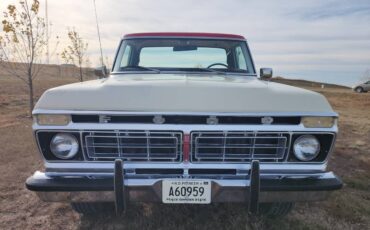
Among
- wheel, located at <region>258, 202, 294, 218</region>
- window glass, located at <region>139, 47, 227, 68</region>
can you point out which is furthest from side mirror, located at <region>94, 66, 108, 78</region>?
wheel, located at <region>258, 202, 294, 218</region>

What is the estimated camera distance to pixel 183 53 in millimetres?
4742

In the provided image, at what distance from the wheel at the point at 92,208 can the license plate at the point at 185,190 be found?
111 cm

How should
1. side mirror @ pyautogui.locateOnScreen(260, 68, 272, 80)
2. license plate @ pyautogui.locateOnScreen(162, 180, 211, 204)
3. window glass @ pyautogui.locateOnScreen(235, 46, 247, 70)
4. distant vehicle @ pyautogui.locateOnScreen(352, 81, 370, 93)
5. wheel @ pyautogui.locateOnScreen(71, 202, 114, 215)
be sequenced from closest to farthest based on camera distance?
license plate @ pyautogui.locateOnScreen(162, 180, 211, 204), wheel @ pyautogui.locateOnScreen(71, 202, 114, 215), window glass @ pyautogui.locateOnScreen(235, 46, 247, 70), side mirror @ pyautogui.locateOnScreen(260, 68, 272, 80), distant vehicle @ pyautogui.locateOnScreen(352, 81, 370, 93)

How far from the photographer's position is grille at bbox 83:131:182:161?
2887 mm

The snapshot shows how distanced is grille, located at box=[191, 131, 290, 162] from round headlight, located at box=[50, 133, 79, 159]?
0.93 meters

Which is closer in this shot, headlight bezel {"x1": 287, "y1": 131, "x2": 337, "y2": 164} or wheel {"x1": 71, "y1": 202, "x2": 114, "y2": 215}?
headlight bezel {"x1": 287, "y1": 131, "x2": 337, "y2": 164}

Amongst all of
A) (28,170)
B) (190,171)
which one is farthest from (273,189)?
(28,170)

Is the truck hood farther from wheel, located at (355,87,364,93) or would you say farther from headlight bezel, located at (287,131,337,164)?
wheel, located at (355,87,364,93)

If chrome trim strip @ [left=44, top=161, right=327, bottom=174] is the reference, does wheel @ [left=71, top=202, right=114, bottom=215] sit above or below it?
below

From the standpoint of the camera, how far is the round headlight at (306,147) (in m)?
3.02

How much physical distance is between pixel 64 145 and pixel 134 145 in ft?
1.82

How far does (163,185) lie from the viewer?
2.83 metres

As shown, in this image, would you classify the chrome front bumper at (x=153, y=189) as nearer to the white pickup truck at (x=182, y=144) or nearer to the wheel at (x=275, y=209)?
the white pickup truck at (x=182, y=144)

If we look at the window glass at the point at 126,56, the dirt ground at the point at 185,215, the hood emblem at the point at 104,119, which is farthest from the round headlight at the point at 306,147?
the window glass at the point at 126,56
